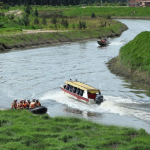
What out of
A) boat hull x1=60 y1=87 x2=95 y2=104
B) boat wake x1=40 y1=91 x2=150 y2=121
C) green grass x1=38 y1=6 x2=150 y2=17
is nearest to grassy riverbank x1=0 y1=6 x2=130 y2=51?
boat hull x1=60 y1=87 x2=95 y2=104

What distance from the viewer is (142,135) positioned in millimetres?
25766

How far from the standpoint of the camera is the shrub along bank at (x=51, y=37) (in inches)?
3406

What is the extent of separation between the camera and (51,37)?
9706cm

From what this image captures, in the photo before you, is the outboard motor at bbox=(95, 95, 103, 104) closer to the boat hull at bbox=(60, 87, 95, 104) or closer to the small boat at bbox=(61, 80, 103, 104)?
the small boat at bbox=(61, 80, 103, 104)

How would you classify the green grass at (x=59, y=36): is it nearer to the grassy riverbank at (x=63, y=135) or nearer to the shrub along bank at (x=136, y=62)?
the shrub along bank at (x=136, y=62)

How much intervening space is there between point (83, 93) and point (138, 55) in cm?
1738

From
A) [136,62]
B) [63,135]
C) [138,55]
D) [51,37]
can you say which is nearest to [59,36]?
[51,37]

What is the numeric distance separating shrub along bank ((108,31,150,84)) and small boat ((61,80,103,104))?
1019cm

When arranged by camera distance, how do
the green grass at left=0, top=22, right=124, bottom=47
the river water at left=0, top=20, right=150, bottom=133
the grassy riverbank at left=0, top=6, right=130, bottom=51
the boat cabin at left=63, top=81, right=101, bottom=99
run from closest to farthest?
the river water at left=0, top=20, right=150, bottom=133, the boat cabin at left=63, top=81, right=101, bottom=99, the green grass at left=0, top=22, right=124, bottom=47, the grassy riverbank at left=0, top=6, right=130, bottom=51

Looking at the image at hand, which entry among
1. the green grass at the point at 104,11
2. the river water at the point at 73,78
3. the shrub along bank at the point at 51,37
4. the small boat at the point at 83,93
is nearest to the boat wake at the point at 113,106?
the river water at the point at 73,78

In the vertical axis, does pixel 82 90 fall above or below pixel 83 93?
above

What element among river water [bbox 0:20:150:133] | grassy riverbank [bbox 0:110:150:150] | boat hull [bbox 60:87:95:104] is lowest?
river water [bbox 0:20:150:133]

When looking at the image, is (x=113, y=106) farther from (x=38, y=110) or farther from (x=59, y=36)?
(x=59, y=36)

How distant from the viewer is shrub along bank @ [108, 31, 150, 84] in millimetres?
50578
